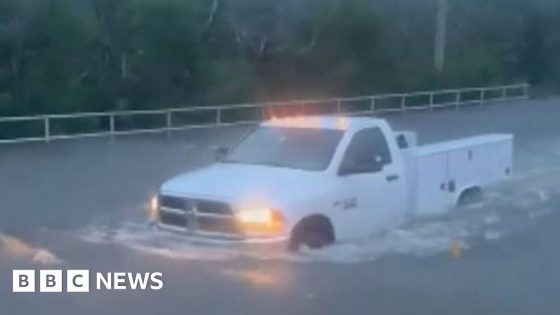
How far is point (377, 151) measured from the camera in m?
17.1

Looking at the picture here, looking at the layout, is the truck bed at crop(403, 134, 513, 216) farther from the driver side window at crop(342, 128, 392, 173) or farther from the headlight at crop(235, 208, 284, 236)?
the headlight at crop(235, 208, 284, 236)

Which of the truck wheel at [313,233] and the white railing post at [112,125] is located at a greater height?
the truck wheel at [313,233]

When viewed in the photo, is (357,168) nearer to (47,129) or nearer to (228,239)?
(228,239)

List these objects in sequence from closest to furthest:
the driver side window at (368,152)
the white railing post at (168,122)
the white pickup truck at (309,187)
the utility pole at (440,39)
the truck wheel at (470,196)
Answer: the white pickup truck at (309,187) → the driver side window at (368,152) → the truck wheel at (470,196) → the white railing post at (168,122) → the utility pole at (440,39)

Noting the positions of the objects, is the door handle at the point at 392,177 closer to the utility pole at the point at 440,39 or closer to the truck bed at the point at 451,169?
the truck bed at the point at 451,169

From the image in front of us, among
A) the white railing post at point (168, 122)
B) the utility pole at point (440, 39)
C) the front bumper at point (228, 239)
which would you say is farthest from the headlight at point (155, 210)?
the utility pole at point (440, 39)

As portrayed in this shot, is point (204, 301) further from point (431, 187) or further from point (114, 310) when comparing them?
point (431, 187)

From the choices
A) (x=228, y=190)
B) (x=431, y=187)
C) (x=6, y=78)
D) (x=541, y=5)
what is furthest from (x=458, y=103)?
(x=228, y=190)

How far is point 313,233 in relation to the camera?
613 inches

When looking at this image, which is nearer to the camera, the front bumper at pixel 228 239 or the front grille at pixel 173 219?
the front bumper at pixel 228 239

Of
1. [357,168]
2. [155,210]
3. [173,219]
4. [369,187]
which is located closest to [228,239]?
[173,219]

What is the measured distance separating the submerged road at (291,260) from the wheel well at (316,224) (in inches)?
8.1

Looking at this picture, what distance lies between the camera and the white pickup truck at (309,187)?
15.2m

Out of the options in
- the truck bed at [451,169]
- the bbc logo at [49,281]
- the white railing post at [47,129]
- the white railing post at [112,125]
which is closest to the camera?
the bbc logo at [49,281]
